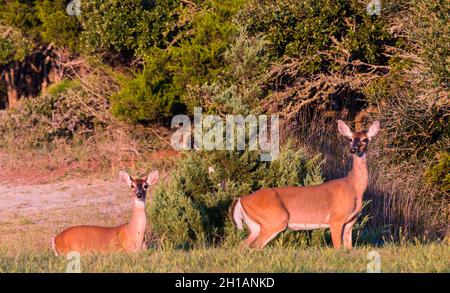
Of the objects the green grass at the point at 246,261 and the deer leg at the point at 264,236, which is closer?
the green grass at the point at 246,261

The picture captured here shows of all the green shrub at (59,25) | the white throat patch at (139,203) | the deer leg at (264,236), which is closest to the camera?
the deer leg at (264,236)

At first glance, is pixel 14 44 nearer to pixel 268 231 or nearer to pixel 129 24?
pixel 129 24

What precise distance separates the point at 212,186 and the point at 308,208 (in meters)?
3.24

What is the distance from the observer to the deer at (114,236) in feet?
38.4

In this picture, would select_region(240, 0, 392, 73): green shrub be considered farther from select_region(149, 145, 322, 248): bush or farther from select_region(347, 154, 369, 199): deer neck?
select_region(347, 154, 369, 199): deer neck

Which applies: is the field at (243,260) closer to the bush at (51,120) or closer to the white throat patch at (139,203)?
the white throat patch at (139,203)

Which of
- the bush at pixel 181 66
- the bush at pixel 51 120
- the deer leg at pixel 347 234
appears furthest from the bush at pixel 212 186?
the bush at pixel 51 120

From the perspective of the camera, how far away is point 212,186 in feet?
49.1

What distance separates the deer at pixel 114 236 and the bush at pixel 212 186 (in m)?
1.88

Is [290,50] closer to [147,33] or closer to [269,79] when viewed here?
[269,79]

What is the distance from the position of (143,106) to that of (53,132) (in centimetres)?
351

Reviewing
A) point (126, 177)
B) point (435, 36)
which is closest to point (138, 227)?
point (126, 177)

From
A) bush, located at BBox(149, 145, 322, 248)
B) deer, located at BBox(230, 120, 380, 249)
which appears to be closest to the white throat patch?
deer, located at BBox(230, 120, 380, 249)
